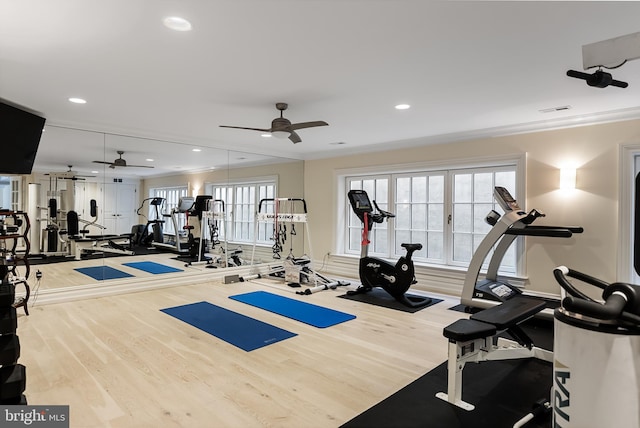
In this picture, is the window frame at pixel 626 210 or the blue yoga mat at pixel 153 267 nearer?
the window frame at pixel 626 210

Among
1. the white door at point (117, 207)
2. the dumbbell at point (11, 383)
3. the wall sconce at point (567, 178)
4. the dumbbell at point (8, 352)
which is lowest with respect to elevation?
the dumbbell at point (11, 383)

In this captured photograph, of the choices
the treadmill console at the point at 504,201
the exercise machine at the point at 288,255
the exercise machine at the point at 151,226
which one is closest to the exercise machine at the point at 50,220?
the exercise machine at the point at 151,226

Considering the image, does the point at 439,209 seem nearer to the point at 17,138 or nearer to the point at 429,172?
the point at 429,172

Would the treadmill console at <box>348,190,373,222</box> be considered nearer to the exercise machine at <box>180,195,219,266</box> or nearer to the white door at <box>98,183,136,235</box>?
the exercise machine at <box>180,195,219,266</box>

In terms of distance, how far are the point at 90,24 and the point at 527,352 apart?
3659mm

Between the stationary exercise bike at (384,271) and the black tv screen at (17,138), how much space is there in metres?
3.74

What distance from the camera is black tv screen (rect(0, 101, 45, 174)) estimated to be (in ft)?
10.9

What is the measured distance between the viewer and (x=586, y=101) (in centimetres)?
363

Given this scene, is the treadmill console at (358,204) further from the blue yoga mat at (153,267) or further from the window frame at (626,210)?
the blue yoga mat at (153,267)

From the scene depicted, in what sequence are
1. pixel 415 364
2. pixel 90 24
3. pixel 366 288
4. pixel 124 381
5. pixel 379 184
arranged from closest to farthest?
1. pixel 90 24
2. pixel 124 381
3. pixel 415 364
4. pixel 366 288
5. pixel 379 184

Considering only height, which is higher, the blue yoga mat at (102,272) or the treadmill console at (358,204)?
the treadmill console at (358,204)

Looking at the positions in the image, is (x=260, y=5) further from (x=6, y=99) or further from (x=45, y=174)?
(x=45, y=174)

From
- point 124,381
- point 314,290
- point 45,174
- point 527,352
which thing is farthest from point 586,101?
point 45,174

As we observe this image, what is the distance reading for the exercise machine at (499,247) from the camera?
3.82 meters
